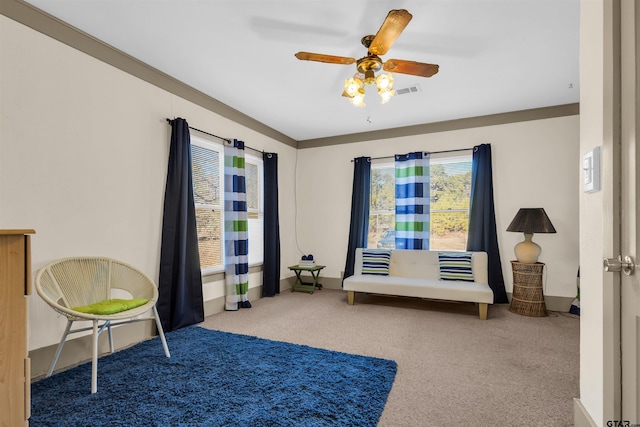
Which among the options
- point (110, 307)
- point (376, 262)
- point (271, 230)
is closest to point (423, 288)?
point (376, 262)

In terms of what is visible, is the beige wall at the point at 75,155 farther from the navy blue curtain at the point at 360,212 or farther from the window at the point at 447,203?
the window at the point at 447,203

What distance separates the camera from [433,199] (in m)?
4.56

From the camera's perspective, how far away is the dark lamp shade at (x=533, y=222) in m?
3.48

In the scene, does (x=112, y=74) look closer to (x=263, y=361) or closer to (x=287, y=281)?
(x=263, y=361)

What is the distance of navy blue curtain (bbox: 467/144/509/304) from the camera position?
405 cm

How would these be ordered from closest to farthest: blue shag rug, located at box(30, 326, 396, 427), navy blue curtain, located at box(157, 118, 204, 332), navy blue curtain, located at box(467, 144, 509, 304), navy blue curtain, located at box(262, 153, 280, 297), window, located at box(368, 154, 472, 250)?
blue shag rug, located at box(30, 326, 396, 427)
navy blue curtain, located at box(157, 118, 204, 332)
navy blue curtain, located at box(467, 144, 509, 304)
window, located at box(368, 154, 472, 250)
navy blue curtain, located at box(262, 153, 280, 297)

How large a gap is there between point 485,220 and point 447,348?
2.13m

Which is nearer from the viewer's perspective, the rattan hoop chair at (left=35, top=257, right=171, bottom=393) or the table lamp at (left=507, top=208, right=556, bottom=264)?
Answer: the rattan hoop chair at (left=35, top=257, right=171, bottom=393)

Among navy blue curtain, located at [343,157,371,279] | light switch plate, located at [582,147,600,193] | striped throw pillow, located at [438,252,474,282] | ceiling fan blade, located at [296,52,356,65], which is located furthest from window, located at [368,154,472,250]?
light switch plate, located at [582,147,600,193]

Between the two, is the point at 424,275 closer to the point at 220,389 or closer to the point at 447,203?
the point at 447,203

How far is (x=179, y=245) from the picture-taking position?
3109 mm

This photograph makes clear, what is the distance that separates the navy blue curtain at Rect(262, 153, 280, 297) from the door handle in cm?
395

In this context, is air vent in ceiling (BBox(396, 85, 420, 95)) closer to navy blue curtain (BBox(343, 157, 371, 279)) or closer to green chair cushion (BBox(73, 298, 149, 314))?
navy blue curtain (BBox(343, 157, 371, 279))

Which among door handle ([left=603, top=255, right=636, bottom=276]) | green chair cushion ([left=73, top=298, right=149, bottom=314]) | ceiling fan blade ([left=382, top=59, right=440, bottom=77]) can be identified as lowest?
green chair cushion ([left=73, top=298, right=149, bottom=314])
